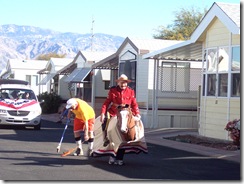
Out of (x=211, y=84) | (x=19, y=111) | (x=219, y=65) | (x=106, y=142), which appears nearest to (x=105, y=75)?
(x=19, y=111)

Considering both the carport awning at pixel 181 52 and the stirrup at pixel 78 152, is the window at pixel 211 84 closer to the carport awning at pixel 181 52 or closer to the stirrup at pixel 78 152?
the carport awning at pixel 181 52

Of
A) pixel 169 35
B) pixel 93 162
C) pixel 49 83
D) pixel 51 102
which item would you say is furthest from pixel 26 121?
pixel 169 35

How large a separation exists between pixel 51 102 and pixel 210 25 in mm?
21038

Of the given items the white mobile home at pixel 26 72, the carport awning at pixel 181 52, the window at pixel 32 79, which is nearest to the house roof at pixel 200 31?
the carport awning at pixel 181 52

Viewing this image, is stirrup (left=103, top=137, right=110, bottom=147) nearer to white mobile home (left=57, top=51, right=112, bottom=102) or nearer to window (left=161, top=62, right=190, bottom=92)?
window (left=161, top=62, right=190, bottom=92)

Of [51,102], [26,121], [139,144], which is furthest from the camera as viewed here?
[51,102]

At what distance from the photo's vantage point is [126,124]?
11430mm

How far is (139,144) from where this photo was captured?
1184 cm

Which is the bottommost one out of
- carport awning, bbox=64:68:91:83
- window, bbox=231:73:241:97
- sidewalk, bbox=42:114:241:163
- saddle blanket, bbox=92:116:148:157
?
sidewalk, bbox=42:114:241:163

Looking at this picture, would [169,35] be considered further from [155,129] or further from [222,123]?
[222,123]

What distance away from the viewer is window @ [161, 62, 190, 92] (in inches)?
958

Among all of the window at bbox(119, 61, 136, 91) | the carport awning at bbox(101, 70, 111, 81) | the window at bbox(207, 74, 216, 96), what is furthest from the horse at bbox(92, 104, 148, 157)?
the carport awning at bbox(101, 70, 111, 81)

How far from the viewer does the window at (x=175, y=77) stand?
24.3m

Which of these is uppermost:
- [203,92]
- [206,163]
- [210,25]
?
[210,25]
